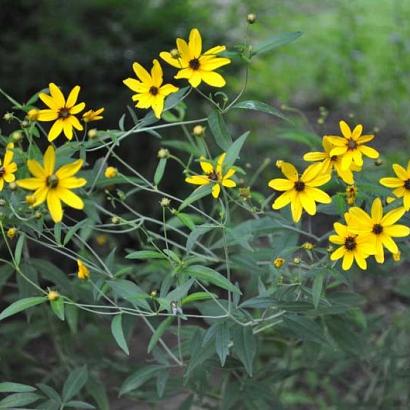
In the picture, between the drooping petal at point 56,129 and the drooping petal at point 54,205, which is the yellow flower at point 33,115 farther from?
the drooping petal at point 54,205

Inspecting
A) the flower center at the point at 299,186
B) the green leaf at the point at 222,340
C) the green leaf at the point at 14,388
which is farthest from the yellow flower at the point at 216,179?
the green leaf at the point at 14,388

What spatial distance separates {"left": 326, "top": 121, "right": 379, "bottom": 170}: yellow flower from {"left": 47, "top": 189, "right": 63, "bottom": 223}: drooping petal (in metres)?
0.54

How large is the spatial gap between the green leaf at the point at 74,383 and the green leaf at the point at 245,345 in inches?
16.4

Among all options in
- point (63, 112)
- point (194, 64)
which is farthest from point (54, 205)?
point (194, 64)

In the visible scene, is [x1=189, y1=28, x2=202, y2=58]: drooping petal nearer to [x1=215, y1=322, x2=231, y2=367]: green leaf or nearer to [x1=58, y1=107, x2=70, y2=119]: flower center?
[x1=58, y1=107, x2=70, y2=119]: flower center

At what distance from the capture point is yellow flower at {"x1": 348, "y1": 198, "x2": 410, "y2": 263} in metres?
1.49

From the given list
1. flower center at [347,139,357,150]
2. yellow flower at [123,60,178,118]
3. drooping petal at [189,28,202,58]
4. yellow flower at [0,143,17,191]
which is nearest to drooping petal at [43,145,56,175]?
yellow flower at [0,143,17,191]

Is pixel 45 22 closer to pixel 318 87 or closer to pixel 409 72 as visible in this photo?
pixel 409 72

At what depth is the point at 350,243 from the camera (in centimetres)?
151

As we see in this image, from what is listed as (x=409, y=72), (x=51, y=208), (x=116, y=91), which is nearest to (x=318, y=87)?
(x=409, y=72)

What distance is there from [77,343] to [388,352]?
921mm

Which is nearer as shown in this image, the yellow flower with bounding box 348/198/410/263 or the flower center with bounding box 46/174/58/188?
the flower center with bounding box 46/174/58/188

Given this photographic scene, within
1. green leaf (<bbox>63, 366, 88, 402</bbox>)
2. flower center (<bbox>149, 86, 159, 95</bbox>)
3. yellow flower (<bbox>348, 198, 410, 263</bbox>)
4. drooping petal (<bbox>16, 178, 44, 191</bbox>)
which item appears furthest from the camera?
green leaf (<bbox>63, 366, 88, 402</bbox>)

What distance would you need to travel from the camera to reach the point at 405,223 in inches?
67.4
